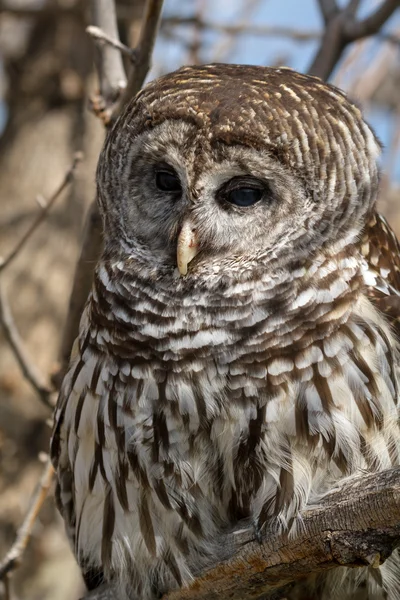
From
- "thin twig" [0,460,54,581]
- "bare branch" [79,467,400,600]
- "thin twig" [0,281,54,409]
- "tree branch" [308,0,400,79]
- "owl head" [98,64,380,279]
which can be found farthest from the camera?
"thin twig" [0,281,54,409]

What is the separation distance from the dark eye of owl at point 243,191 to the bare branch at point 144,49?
0.49 meters

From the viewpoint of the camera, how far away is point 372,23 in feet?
11.2

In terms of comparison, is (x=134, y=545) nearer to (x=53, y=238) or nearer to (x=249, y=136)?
(x=249, y=136)

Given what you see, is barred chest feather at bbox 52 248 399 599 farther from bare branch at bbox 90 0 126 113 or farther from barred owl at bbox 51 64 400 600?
bare branch at bbox 90 0 126 113

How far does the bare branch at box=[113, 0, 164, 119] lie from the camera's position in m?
2.86

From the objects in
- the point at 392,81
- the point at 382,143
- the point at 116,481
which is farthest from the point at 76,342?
the point at 392,81

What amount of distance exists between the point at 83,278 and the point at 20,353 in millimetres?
536

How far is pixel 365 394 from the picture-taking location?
2.83 meters

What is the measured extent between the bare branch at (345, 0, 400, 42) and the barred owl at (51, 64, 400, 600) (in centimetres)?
63

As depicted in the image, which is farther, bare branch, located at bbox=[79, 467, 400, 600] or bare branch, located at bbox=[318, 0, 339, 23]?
bare branch, located at bbox=[318, 0, 339, 23]

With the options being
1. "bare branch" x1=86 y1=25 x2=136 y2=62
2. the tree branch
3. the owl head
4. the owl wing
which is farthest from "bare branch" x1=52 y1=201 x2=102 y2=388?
the tree branch

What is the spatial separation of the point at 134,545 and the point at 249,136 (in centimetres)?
137

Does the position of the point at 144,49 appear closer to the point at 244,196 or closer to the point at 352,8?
the point at 244,196

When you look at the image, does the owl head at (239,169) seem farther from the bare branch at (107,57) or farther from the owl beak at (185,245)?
the bare branch at (107,57)
